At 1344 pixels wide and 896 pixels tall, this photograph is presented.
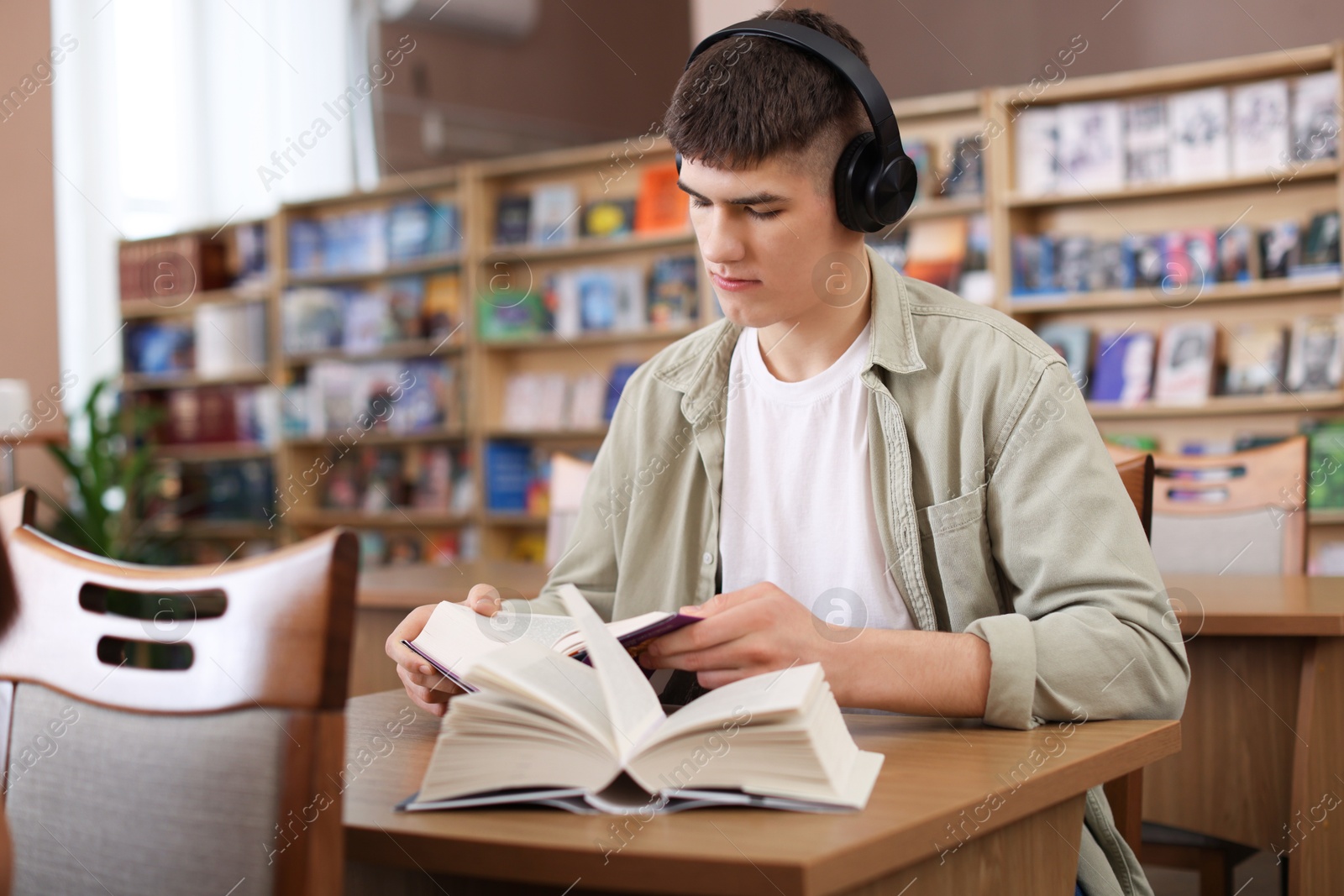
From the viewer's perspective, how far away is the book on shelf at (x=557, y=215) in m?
5.21

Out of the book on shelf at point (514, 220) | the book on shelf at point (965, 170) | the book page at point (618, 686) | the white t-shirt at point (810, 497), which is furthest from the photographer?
the book on shelf at point (514, 220)

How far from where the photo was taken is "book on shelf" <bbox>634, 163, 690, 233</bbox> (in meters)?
4.88

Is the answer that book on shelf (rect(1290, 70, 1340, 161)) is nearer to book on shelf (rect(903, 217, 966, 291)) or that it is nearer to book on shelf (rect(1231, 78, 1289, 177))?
book on shelf (rect(1231, 78, 1289, 177))

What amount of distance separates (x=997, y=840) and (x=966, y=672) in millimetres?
193

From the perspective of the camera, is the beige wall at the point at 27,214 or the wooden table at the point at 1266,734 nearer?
the wooden table at the point at 1266,734

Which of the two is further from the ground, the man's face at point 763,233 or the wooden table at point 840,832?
the man's face at point 763,233

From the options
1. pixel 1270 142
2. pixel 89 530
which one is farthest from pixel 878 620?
pixel 89 530

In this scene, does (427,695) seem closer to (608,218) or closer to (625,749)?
(625,749)

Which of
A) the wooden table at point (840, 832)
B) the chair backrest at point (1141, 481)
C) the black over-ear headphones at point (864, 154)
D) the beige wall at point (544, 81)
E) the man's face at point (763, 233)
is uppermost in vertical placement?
the beige wall at point (544, 81)

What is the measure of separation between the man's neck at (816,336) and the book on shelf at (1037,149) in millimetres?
3119

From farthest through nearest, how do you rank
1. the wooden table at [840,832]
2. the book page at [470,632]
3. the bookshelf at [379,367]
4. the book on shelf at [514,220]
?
1. the bookshelf at [379,367]
2. the book on shelf at [514,220]
3. the book page at [470,632]
4. the wooden table at [840,832]

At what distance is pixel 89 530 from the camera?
17.3ft

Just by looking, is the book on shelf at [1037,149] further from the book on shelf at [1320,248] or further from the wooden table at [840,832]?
the wooden table at [840,832]

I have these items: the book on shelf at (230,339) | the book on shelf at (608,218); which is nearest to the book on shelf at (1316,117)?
the book on shelf at (608,218)
